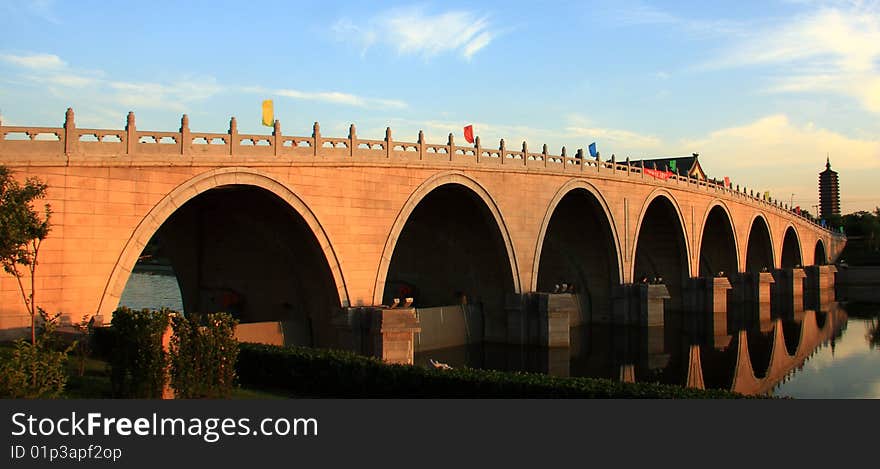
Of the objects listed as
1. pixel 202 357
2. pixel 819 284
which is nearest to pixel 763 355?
pixel 202 357

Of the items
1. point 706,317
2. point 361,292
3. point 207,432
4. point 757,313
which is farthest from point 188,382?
point 757,313

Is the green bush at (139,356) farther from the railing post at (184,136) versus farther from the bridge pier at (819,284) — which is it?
the bridge pier at (819,284)

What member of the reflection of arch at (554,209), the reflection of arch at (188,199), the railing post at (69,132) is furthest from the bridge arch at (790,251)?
the railing post at (69,132)

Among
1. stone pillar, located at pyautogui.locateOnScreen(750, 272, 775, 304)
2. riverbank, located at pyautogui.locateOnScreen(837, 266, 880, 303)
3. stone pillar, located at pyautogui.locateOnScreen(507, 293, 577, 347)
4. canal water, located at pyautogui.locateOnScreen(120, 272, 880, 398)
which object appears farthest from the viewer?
riverbank, located at pyautogui.locateOnScreen(837, 266, 880, 303)

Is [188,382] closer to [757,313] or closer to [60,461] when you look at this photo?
[60,461]

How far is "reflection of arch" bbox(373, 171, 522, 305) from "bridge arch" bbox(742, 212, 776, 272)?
137ft

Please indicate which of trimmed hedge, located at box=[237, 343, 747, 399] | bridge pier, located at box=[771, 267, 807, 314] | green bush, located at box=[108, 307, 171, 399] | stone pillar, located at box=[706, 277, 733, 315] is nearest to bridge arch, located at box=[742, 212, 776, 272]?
bridge pier, located at box=[771, 267, 807, 314]

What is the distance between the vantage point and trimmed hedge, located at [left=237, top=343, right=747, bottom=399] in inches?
565

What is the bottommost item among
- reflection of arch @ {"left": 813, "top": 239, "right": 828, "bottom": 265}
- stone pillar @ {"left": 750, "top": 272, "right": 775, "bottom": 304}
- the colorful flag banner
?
stone pillar @ {"left": 750, "top": 272, "right": 775, "bottom": 304}

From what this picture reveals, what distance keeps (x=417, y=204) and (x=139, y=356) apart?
2008 centimetres

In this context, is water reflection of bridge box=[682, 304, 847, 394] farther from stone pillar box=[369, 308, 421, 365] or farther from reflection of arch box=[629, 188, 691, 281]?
stone pillar box=[369, 308, 421, 365]

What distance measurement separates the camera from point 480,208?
3409 cm

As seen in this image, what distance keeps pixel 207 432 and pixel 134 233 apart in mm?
12833

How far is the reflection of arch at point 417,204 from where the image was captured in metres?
27.9
